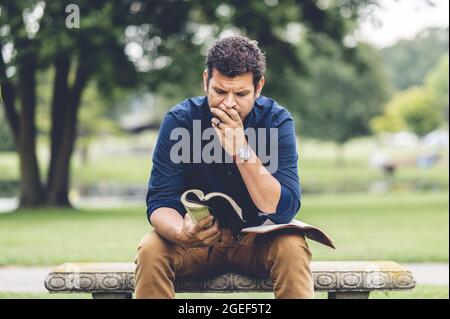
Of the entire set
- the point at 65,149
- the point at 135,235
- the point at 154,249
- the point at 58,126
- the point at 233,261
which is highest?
the point at 154,249

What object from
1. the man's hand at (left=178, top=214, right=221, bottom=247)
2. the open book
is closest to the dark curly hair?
the open book

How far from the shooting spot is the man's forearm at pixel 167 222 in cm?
359

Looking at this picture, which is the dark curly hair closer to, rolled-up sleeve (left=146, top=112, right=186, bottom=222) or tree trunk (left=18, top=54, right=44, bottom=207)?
rolled-up sleeve (left=146, top=112, right=186, bottom=222)

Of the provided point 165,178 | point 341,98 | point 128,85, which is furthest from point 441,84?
point 165,178

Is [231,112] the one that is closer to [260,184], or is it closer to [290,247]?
[260,184]

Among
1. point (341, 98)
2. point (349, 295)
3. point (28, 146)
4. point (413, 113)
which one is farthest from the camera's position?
point (341, 98)

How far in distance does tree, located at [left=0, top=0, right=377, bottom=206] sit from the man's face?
48.0 ft

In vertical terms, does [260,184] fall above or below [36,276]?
above

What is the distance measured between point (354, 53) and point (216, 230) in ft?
76.1

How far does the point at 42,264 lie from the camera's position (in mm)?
9648

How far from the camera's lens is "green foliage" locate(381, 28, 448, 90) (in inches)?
3044

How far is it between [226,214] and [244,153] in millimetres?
326

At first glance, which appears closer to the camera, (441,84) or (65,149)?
(65,149)

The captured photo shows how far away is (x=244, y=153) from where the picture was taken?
3.53 m
